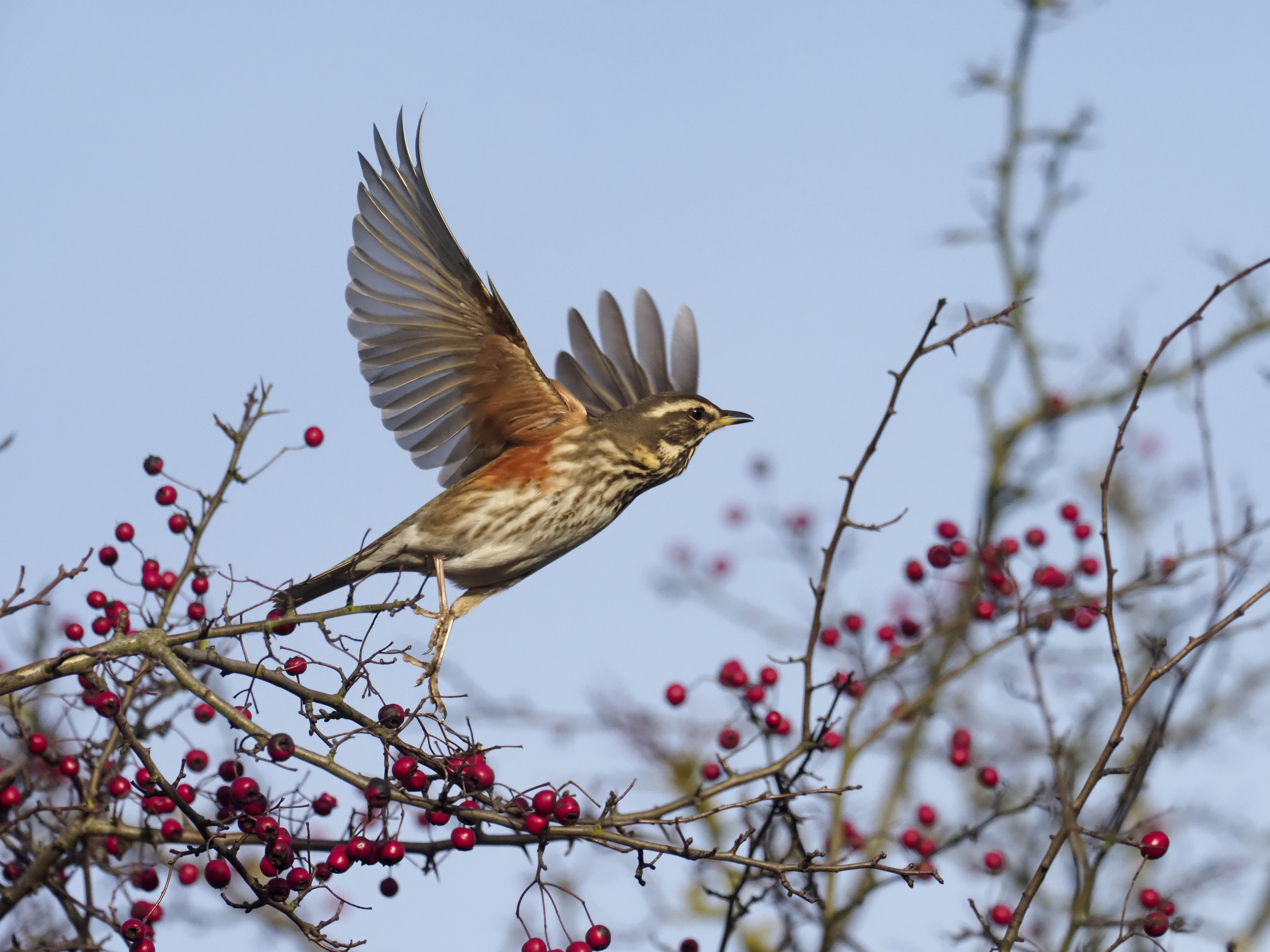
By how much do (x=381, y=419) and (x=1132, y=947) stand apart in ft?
11.6

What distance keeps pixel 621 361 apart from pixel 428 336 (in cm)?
162

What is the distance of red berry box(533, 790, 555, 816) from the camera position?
3.21 m

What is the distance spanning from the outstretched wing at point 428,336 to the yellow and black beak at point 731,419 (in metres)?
0.74

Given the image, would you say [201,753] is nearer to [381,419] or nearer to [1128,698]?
[381,419]

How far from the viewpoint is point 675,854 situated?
2.94 meters

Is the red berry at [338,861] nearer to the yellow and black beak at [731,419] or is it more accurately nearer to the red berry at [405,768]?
the red berry at [405,768]

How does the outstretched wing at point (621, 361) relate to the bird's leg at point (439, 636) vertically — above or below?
above

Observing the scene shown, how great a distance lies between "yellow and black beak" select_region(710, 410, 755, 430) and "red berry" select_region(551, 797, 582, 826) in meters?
2.65

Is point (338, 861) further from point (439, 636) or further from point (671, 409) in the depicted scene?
point (671, 409)

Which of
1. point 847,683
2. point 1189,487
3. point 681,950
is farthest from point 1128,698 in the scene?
point 1189,487

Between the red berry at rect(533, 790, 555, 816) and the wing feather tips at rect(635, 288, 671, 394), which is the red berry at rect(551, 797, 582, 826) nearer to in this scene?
the red berry at rect(533, 790, 555, 816)

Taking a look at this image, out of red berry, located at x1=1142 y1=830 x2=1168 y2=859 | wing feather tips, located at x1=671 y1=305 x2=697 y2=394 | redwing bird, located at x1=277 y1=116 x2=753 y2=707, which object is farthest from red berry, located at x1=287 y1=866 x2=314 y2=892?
wing feather tips, located at x1=671 y1=305 x2=697 y2=394

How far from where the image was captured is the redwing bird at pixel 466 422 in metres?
4.78

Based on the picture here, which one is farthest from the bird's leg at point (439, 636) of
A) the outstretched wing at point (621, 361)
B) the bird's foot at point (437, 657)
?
the outstretched wing at point (621, 361)
